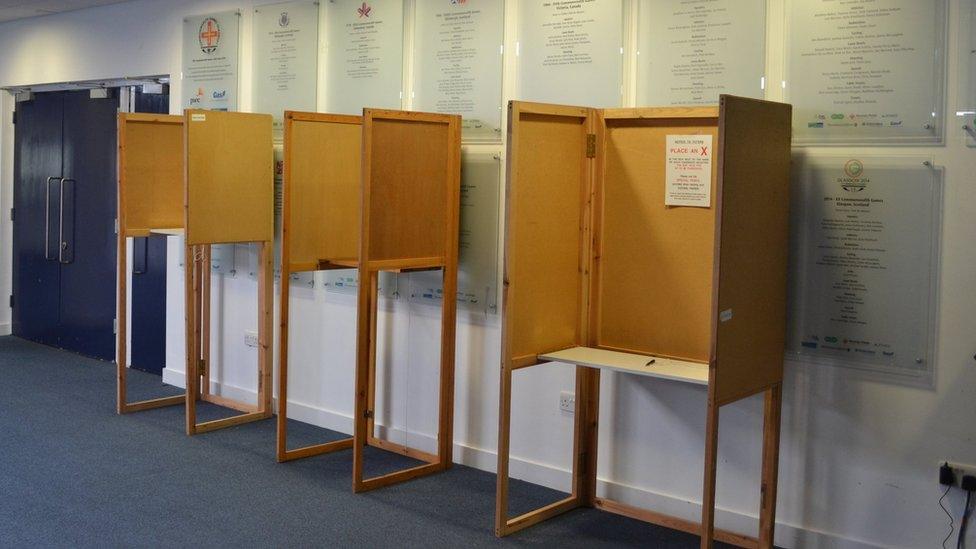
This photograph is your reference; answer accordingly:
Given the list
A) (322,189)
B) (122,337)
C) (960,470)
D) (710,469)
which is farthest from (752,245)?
(122,337)

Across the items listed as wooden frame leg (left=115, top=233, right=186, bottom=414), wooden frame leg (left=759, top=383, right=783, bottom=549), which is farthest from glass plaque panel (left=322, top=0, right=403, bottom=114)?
wooden frame leg (left=759, top=383, right=783, bottom=549)

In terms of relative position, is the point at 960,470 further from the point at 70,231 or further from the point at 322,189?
the point at 70,231

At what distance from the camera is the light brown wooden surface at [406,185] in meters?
4.10

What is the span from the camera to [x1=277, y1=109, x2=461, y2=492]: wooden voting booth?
4.12m

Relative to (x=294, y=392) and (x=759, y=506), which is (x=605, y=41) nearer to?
(x=759, y=506)

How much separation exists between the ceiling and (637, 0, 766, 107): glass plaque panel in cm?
439

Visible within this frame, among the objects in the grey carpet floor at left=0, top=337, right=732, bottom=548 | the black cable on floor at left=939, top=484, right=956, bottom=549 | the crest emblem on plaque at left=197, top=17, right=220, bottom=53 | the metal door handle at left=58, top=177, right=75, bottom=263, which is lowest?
the grey carpet floor at left=0, top=337, right=732, bottom=548

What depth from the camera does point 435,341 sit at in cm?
473

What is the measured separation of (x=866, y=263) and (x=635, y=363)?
0.90 meters

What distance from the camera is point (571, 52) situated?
4129mm

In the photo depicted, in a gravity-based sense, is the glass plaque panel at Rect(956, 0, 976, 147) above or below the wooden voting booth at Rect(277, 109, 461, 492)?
above

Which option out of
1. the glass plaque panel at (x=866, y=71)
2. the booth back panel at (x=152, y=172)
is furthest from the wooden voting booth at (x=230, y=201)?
the glass plaque panel at (x=866, y=71)

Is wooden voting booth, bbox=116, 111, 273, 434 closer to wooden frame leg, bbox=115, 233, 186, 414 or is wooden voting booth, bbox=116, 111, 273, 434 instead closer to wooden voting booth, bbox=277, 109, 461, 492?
wooden frame leg, bbox=115, 233, 186, 414

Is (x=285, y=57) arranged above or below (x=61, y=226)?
above
